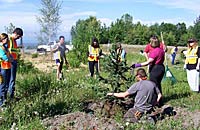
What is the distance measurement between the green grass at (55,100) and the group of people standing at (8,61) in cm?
41

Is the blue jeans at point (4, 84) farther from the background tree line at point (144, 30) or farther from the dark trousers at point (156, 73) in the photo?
the background tree line at point (144, 30)

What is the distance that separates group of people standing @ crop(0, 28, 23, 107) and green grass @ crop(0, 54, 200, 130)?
0.41m

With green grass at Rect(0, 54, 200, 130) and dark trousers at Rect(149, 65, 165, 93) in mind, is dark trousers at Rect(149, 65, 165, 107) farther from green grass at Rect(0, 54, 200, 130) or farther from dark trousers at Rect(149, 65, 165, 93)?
green grass at Rect(0, 54, 200, 130)

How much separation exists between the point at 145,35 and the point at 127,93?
5079cm

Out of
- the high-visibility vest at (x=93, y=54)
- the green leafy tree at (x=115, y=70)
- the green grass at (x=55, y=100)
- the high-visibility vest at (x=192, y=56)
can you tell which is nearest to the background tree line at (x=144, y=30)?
the high-visibility vest at (x=93, y=54)

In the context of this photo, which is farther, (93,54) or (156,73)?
(93,54)

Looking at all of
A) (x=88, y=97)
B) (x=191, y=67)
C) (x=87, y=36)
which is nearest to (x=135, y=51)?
(x=87, y=36)

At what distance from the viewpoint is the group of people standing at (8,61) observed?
8.68 meters

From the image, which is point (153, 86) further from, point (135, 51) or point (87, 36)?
point (135, 51)

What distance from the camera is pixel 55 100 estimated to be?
8.29 m

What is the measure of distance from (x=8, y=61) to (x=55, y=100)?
59.2 inches

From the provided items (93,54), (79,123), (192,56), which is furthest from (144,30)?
(79,123)

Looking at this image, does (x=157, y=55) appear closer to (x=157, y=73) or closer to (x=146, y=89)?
(x=157, y=73)

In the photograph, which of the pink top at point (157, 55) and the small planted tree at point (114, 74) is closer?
the small planted tree at point (114, 74)
